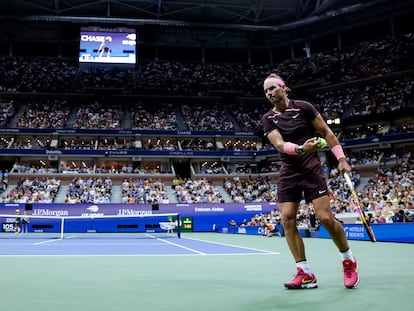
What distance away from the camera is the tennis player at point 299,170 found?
515cm

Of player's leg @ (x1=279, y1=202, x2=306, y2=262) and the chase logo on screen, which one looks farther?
the chase logo on screen

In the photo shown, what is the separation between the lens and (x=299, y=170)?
17.4 ft

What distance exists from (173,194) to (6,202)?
14.9m

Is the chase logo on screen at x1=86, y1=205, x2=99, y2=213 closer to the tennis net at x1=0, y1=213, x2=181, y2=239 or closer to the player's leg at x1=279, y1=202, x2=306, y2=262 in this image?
the tennis net at x1=0, y1=213, x2=181, y2=239

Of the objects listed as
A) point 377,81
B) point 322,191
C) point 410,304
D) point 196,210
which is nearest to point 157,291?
point 322,191

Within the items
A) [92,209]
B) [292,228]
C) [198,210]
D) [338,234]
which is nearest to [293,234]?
[292,228]

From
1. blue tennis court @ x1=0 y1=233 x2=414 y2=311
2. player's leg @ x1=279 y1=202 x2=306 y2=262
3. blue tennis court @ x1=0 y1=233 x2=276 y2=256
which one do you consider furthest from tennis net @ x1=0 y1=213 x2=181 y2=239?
player's leg @ x1=279 y1=202 x2=306 y2=262

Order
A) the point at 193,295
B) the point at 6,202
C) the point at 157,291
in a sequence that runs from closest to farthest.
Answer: the point at 193,295 < the point at 157,291 < the point at 6,202

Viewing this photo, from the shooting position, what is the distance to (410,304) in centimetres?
389

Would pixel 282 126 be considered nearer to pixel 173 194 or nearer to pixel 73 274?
pixel 73 274

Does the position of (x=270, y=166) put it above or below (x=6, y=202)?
above

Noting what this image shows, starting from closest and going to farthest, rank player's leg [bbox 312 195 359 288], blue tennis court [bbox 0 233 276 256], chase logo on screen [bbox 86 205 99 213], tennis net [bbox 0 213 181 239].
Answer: player's leg [bbox 312 195 359 288]
blue tennis court [bbox 0 233 276 256]
tennis net [bbox 0 213 181 239]
chase logo on screen [bbox 86 205 99 213]

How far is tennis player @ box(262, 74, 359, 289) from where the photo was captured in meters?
5.15

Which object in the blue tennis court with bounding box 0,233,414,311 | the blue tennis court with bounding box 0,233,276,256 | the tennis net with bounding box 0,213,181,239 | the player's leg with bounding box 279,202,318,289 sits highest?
the tennis net with bounding box 0,213,181,239
